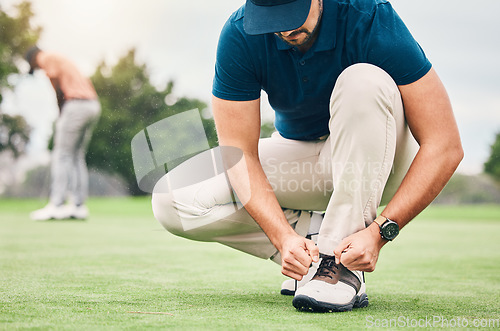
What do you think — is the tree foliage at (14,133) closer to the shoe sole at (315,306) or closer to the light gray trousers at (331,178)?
the light gray trousers at (331,178)

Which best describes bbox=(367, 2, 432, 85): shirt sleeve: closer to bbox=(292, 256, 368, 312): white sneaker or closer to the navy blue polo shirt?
the navy blue polo shirt

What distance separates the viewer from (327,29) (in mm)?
1751

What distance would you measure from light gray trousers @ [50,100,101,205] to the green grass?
77.5 inches

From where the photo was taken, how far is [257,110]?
188cm

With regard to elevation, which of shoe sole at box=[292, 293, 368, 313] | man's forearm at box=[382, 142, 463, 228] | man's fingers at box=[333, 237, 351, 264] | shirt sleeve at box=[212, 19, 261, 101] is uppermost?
shirt sleeve at box=[212, 19, 261, 101]

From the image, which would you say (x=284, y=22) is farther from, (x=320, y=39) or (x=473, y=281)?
(x=473, y=281)

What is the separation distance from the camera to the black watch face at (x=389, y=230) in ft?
5.22

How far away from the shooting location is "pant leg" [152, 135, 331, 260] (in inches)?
77.5

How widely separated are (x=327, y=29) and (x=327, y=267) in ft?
2.35

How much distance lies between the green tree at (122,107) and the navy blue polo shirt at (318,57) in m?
31.3

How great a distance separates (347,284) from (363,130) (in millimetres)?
434

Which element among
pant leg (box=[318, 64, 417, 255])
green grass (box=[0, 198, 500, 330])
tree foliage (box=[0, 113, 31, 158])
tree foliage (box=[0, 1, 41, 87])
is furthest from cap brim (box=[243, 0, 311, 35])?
Result: tree foliage (box=[0, 113, 31, 158])

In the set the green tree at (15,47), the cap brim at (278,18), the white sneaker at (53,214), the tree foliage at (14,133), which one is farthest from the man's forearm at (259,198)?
the tree foliage at (14,133)

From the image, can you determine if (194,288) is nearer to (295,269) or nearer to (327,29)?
(295,269)
